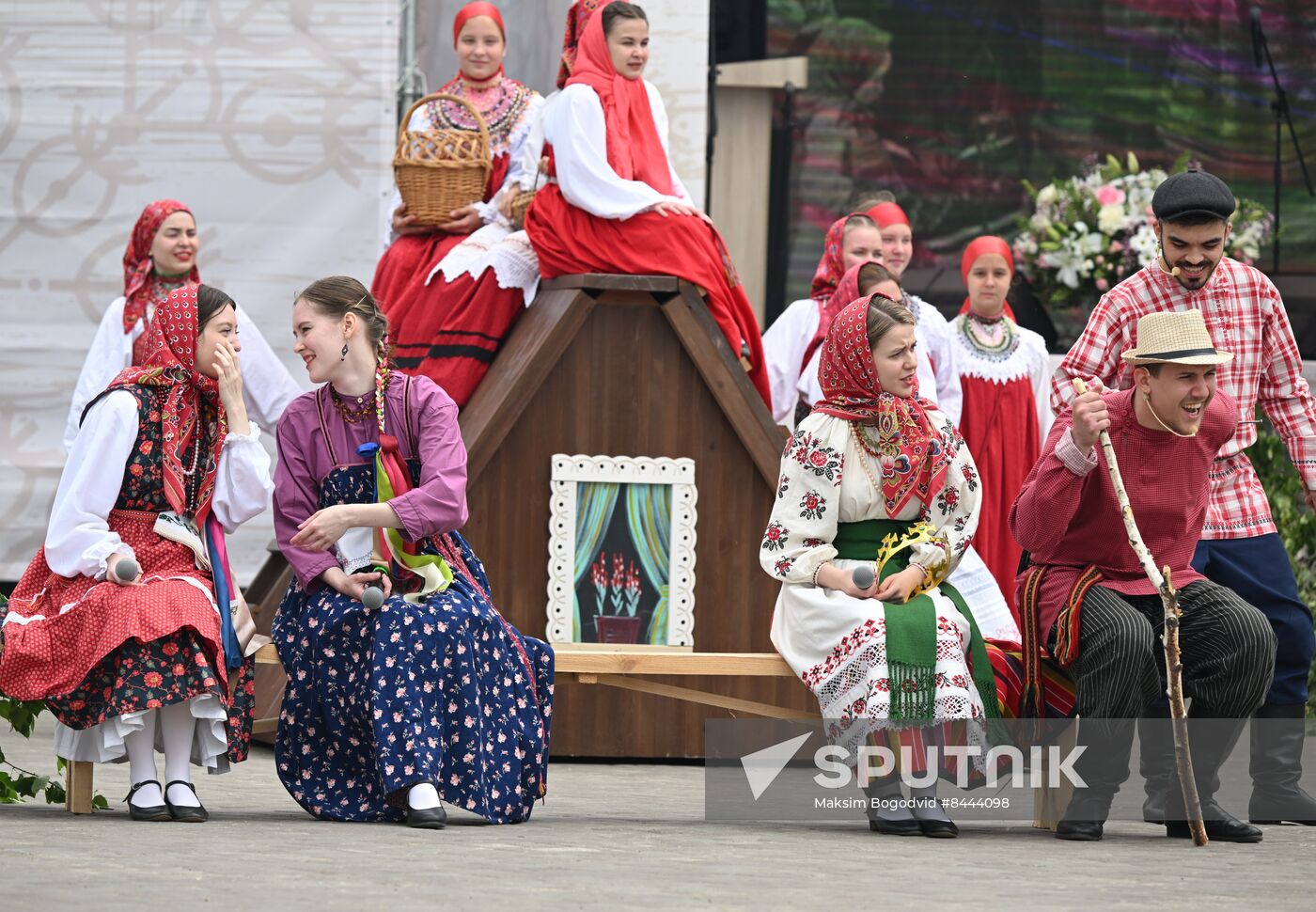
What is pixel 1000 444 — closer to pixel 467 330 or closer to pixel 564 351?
pixel 564 351

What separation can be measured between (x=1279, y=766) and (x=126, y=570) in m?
2.78

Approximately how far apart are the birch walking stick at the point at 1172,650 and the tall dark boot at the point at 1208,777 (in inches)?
1.8

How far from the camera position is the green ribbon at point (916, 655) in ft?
16.1

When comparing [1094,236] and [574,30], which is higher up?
[574,30]

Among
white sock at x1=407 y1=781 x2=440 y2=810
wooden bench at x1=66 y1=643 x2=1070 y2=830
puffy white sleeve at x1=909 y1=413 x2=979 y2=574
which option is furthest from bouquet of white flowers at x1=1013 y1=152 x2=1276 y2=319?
→ white sock at x1=407 y1=781 x2=440 y2=810

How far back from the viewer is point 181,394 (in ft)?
16.9

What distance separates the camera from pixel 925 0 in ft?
33.7

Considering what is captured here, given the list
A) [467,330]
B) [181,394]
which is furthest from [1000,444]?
[181,394]

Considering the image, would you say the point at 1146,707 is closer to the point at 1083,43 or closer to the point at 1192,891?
the point at 1192,891

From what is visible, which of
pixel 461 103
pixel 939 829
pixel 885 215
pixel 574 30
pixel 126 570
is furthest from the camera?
pixel 885 215

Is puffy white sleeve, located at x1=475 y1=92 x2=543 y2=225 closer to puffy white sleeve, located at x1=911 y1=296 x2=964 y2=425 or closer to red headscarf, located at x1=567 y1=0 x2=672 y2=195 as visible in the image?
red headscarf, located at x1=567 y1=0 x2=672 y2=195

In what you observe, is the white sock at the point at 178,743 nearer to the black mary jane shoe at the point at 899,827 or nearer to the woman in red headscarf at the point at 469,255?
the black mary jane shoe at the point at 899,827

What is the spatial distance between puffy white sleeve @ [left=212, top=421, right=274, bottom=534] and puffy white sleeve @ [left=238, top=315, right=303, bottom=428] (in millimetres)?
1863

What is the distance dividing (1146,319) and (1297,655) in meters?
0.92
